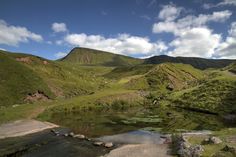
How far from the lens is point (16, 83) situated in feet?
465

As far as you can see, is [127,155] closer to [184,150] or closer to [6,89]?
[184,150]

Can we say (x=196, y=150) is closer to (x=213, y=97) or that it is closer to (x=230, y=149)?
(x=230, y=149)

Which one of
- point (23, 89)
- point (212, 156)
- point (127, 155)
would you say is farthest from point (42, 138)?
point (23, 89)

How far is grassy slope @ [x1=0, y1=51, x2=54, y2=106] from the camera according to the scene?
12850 centimetres

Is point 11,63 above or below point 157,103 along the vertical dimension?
above

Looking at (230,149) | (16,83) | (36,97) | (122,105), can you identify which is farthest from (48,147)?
(16,83)

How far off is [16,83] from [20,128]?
8242cm

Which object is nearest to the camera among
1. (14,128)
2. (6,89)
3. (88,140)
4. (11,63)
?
(88,140)

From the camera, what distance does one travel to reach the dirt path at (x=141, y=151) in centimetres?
3934

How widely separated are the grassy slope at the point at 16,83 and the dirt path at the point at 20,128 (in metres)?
52.2

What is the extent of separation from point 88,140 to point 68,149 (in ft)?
25.2

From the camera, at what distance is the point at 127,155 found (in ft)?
129

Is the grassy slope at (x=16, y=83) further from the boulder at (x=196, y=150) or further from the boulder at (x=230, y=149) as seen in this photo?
the boulder at (x=230, y=149)

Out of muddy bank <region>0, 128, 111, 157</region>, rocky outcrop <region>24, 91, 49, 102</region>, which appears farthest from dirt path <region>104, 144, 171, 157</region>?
rocky outcrop <region>24, 91, 49, 102</region>
